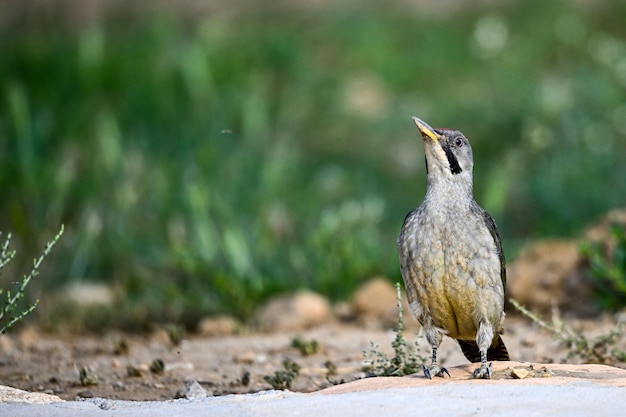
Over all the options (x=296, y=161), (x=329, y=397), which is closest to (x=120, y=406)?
(x=329, y=397)

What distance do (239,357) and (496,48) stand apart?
6.81m

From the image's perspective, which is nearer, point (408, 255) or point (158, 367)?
point (408, 255)

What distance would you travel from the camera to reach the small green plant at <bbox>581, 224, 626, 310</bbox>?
6.64 metres

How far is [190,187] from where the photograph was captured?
8.30 m

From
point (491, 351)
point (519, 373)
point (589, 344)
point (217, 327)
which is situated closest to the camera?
point (519, 373)

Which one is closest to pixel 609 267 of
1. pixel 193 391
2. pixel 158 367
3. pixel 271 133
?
pixel 158 367

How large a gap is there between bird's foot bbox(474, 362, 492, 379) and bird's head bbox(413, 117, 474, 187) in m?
0.81

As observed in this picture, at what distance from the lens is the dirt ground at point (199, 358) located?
18.3ft

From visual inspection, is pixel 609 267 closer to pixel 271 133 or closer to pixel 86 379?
pixel 86 379

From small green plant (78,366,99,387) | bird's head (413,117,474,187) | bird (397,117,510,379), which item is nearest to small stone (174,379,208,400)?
Result: small green plant (78,366,99,387)

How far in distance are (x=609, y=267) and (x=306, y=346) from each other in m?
1.96

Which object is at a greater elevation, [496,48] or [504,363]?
[496,48]

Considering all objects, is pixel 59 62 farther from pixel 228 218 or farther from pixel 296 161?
pixel 228 218

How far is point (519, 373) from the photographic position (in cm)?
443
